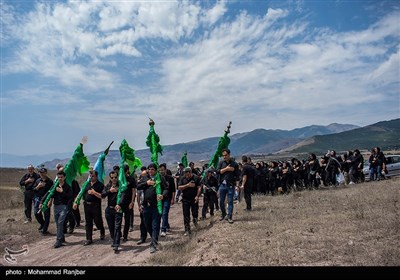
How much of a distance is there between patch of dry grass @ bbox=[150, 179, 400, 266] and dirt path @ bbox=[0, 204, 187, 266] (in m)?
0.84

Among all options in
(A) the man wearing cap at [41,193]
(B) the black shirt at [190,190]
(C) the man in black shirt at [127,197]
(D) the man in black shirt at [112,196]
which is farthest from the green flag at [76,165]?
(B) the black shirt at [190,190]

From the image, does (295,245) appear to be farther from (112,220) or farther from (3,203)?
(3,203)

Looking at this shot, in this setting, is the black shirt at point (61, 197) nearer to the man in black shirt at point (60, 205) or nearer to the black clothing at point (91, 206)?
the man in black shirt at point (60, 205)

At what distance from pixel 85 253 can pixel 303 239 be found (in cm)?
579

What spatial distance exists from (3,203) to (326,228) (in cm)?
2074

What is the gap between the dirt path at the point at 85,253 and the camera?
27.9 feet

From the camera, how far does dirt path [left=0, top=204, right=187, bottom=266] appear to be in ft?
27.9

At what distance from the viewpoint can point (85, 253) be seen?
9359 millimetres

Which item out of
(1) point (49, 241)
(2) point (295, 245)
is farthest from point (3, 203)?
(2) point (295, 245)

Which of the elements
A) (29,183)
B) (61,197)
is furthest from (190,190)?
(29,183)

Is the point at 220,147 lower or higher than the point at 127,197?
higher

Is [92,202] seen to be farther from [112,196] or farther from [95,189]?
[112,196]

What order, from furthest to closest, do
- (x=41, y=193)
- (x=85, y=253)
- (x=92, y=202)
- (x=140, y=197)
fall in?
(x=41, y=193), (x=140, y=197), (x=92, y=202), (x=85, y=253)

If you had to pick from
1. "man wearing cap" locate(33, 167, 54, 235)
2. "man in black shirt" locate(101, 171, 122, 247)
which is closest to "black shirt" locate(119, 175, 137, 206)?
"man in black shirt" locate(101, 171, 122, 247)
